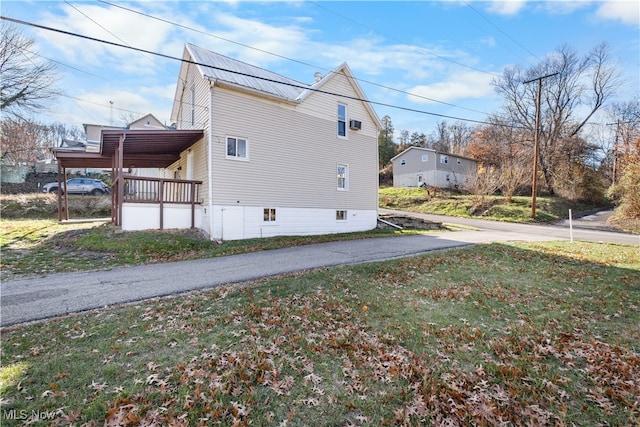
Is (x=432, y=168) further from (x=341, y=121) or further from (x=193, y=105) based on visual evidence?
(x=193, y=105)

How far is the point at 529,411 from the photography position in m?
2.86

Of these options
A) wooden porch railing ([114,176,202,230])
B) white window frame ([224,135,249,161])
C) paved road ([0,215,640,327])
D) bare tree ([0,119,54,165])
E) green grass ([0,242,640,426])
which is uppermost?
bare tree ([0,119,54,165])

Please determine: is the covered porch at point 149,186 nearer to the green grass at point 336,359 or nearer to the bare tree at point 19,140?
the green grass at point 336,359

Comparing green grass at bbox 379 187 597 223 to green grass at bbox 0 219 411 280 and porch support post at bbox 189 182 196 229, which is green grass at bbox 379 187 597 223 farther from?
porch support post at bbox 189 182 196 229

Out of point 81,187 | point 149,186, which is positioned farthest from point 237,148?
point 81,187

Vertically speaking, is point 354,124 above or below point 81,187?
above

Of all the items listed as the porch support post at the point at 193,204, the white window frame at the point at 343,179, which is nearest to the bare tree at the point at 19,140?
the porch support post at the point at 193,204

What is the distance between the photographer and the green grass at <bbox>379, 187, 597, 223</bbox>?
2469cm

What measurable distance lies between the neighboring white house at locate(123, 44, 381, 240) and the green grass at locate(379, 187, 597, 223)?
543 inches

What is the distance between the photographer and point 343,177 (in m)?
16.4

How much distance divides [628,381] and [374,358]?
2.76 metres

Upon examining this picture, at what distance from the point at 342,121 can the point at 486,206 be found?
59.6 feet

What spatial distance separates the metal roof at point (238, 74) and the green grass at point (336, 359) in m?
9.89

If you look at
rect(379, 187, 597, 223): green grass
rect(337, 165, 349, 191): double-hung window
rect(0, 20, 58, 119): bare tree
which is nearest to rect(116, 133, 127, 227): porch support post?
rect(337, 165, 349, 191): double-hung window
